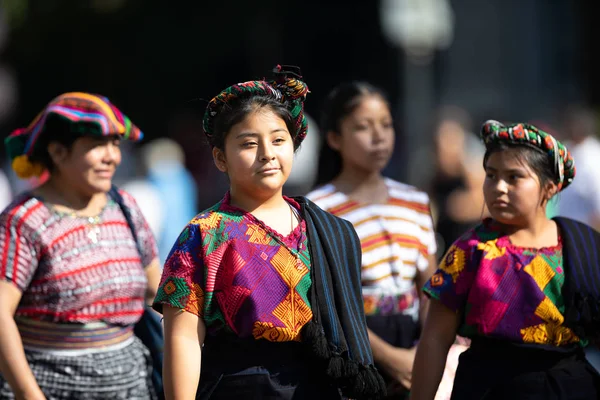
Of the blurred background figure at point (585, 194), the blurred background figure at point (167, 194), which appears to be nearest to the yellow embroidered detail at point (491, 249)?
the blurred background figure at point (585, 194)

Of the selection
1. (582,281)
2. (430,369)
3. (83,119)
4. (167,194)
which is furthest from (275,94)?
(167,194)

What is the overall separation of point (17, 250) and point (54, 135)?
0.59 m

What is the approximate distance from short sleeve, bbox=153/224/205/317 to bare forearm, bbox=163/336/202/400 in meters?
0.12

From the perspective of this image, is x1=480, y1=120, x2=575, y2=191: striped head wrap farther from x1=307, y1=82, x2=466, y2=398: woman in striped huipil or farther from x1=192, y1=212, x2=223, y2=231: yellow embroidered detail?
x1=192, y1=212, x2=223, y2=231: yellow embroidered detail

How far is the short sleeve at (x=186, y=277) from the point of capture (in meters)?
3.81

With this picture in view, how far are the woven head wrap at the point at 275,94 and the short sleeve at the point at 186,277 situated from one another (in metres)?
0.45

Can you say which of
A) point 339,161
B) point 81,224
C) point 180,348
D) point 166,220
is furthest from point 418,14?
point 180,348

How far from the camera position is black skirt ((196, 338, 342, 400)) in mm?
3838

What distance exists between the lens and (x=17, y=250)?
4.64 m

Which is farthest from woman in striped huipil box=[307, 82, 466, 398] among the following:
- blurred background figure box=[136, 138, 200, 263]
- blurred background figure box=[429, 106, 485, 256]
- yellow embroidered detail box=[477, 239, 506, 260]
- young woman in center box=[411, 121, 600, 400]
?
blurred background figure box=[136, 138, 200, 263]

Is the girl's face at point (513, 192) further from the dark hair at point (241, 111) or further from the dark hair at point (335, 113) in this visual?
the dark hair at point (335, 113)

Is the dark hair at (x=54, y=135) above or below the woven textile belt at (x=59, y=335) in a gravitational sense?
above

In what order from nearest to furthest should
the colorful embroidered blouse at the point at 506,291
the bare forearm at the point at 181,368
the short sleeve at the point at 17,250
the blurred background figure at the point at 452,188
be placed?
the bare forearm at the point at 181,368 < the colorful embroidered blouse at the point at 506,291 < the short sleeve at the point at 17,250 < the blurred background figure at the point at 452,188

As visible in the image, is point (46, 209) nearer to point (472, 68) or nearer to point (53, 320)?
point (53, 320)
